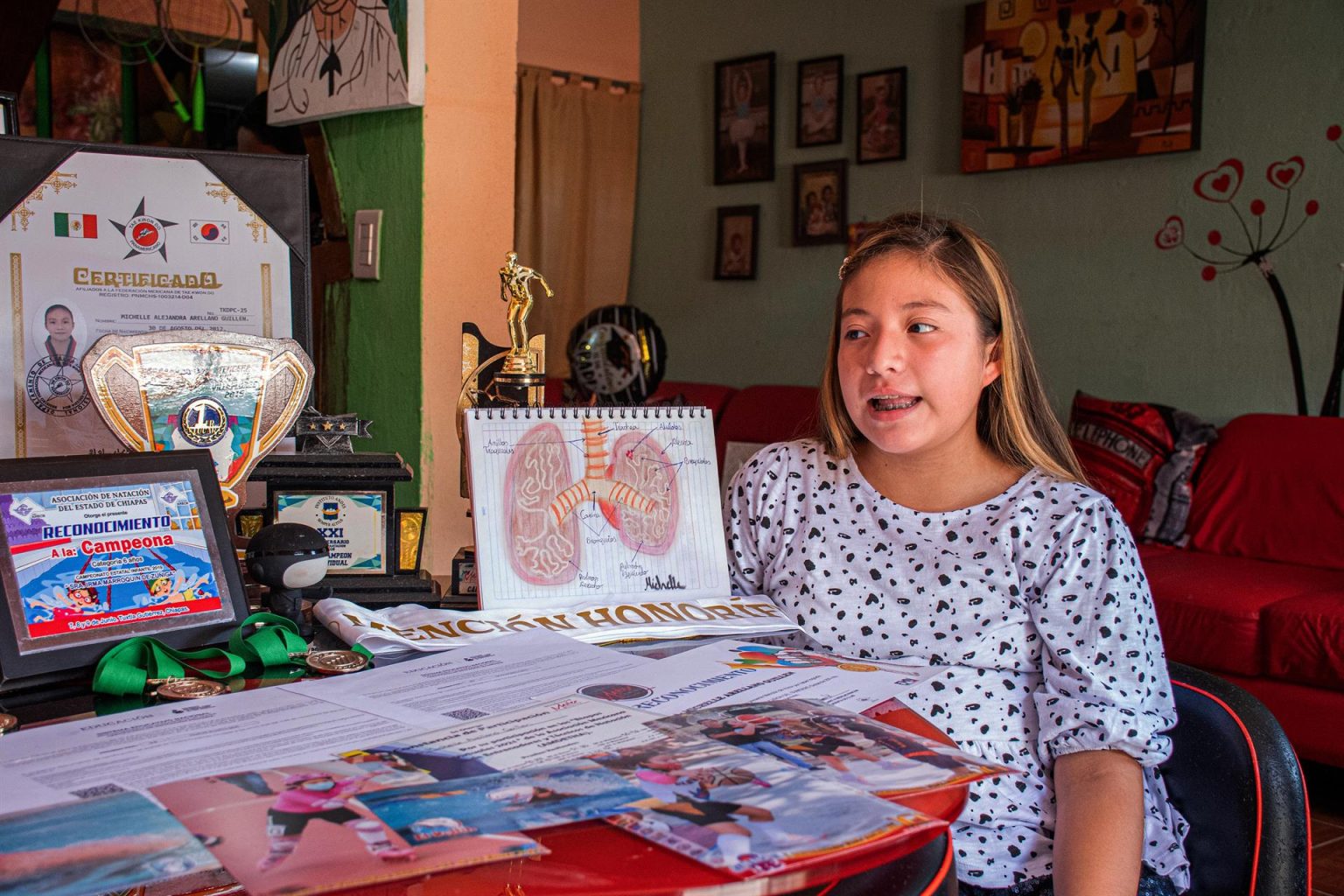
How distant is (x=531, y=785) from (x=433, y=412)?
163 centimetres

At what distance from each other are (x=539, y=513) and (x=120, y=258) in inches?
26.0

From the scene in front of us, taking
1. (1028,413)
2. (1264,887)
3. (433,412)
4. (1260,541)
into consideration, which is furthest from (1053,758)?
(1260,541)

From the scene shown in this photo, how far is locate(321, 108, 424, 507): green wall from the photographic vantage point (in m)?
2.25

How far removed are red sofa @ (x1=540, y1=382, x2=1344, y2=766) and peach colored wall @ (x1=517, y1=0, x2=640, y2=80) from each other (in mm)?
3592

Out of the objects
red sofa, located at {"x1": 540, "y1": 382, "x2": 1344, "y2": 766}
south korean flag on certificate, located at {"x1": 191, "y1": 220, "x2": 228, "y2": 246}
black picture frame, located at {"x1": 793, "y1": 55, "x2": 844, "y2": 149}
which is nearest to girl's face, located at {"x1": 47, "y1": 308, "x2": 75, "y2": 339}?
south korean flag on certificate, located at {"x1": 191, "y1": 220, "x2": 228, "y2": 246}

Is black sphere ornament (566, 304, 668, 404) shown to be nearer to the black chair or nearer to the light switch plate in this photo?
the light switch plate

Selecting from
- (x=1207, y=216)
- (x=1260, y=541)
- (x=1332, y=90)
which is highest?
(x=1332, y=90)

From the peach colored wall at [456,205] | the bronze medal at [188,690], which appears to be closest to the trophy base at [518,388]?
the bronze medal at [188,690]

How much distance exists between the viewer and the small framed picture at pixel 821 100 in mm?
5258

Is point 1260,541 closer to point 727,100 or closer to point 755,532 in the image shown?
point 755,532

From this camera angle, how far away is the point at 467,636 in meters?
1.12

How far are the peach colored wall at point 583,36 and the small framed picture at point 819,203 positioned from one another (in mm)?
1320

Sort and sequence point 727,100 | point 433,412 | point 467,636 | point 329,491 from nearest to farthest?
point 467,636
point 329,491
point 433,412
point 727,100

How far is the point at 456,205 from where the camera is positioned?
2266 mm
